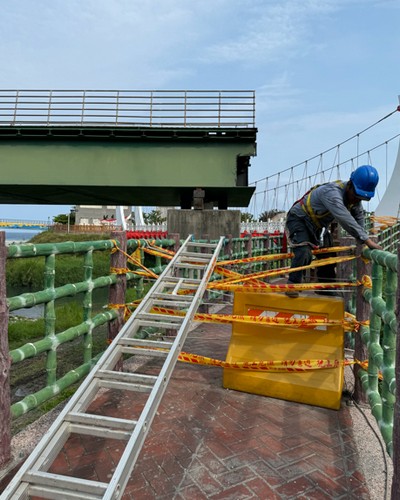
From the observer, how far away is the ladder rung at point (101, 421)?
234 centimetres

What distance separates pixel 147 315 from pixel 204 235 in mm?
11539

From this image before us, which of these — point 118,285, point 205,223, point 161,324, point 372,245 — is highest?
point 205,223

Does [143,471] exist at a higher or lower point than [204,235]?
lower

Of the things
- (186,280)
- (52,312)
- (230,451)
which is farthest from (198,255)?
(230,451)

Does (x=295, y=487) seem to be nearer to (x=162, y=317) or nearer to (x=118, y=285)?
(x=162, y=317)

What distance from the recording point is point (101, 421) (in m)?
2.39

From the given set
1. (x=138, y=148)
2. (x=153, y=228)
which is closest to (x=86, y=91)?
(x=138, y=148)

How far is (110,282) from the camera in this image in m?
4.21

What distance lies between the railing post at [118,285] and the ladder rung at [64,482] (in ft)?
7.74

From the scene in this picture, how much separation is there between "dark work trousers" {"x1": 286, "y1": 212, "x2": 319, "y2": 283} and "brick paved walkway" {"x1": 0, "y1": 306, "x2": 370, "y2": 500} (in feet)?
5.25

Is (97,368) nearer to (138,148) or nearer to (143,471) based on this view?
(143,471)

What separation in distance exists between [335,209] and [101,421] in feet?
9.66

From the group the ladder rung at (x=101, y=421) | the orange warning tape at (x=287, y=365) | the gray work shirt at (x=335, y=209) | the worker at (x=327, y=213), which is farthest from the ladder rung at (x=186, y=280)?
the ladder rung at (x=101, y=421)

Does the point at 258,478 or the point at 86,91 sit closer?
the point at 258,478
